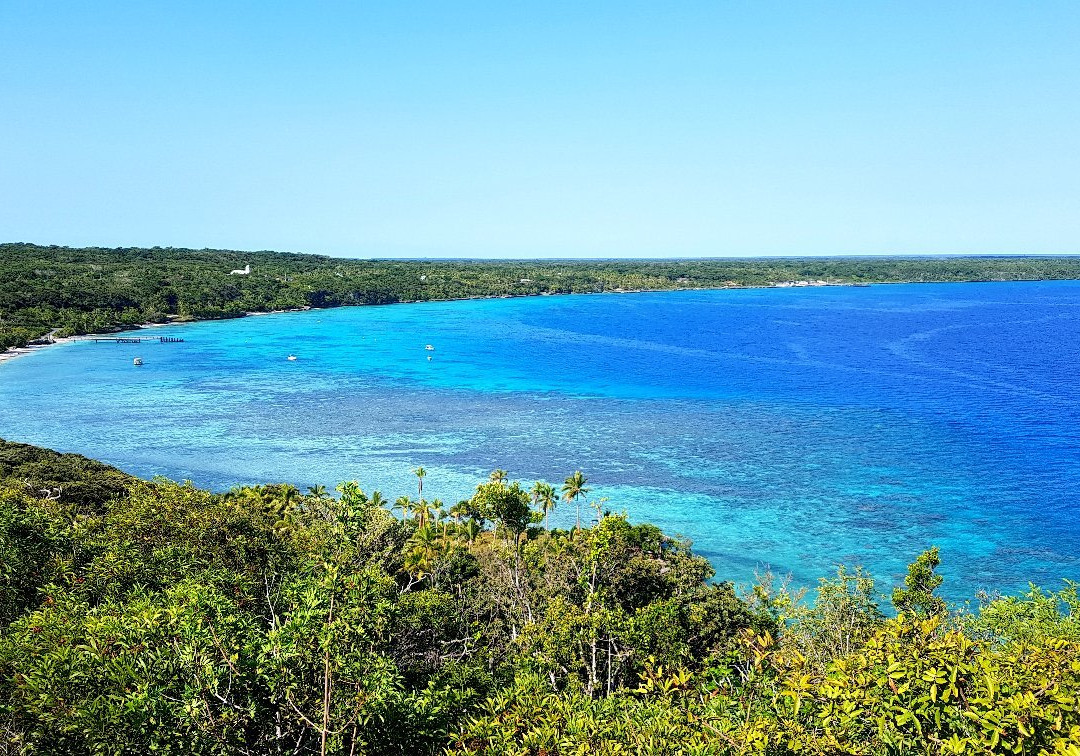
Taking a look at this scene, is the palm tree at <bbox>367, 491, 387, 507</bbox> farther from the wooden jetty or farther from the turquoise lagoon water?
the wooden jetty

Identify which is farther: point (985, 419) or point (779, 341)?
point (779, 341)

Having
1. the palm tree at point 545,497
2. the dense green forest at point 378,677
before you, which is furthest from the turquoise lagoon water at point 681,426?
the dense green forest at point 378,677

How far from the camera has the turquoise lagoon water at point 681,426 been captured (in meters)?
42.1

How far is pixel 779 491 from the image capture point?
156ft

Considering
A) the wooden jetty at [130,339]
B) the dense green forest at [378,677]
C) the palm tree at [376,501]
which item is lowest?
the palm tree at [376,501]

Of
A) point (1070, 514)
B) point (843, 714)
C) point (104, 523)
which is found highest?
point (843, 714)

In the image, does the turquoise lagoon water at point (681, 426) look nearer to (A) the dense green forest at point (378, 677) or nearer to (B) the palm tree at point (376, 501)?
(B) the palm tree at point (376, 501)

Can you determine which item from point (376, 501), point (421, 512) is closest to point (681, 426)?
point (421, 512)

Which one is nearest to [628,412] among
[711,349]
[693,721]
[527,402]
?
[527,402]

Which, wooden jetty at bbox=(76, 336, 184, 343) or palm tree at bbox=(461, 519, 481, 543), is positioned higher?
wooden jetty at bbox=(76, 336, 184, 343)

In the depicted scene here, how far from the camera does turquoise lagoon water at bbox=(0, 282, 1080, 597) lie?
138ft

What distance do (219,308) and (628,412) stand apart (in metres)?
108

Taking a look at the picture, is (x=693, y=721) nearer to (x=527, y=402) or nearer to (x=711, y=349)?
(x=527, y=402)

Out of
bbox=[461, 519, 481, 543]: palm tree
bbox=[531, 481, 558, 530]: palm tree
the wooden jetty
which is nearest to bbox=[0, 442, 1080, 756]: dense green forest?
bbox=[461, 519, 481, 543]: palm tree
